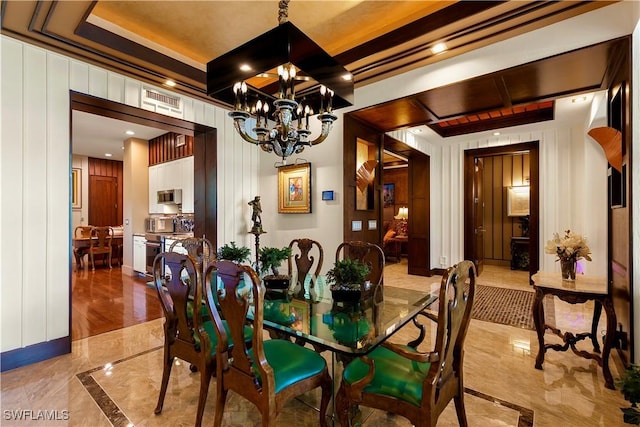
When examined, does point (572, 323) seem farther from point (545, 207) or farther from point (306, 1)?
point (306, 1)

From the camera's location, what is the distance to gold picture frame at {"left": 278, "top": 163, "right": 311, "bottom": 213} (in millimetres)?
4156

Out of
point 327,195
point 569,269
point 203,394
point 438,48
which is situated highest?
point 438,48

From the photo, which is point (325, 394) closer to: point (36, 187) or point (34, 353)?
point (34, 353)

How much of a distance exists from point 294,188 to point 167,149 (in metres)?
3.33

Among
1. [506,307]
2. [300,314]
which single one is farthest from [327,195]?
[506,307]

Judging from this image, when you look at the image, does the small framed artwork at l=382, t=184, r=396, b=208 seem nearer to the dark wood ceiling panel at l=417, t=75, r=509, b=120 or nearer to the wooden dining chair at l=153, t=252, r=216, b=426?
the dark wood ceiling panel at l=417, t=75, r=509, b=120

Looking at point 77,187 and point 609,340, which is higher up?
point 77,187

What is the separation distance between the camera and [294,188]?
14.1 ft

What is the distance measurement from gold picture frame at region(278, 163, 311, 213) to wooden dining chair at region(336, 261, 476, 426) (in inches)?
106

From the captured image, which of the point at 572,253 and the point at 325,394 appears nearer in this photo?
the point at 325,394

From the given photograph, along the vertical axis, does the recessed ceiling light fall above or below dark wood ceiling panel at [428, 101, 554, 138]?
below

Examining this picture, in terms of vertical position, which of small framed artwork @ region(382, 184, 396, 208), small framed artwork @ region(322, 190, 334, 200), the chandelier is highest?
the chandelier

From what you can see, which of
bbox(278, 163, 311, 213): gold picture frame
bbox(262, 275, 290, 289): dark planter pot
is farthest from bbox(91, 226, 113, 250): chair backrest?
bbox(262, 275, 290, 289): dark planter pot

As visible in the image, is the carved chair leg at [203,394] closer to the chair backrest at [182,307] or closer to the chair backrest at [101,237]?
the chair backrest at [182,307]
